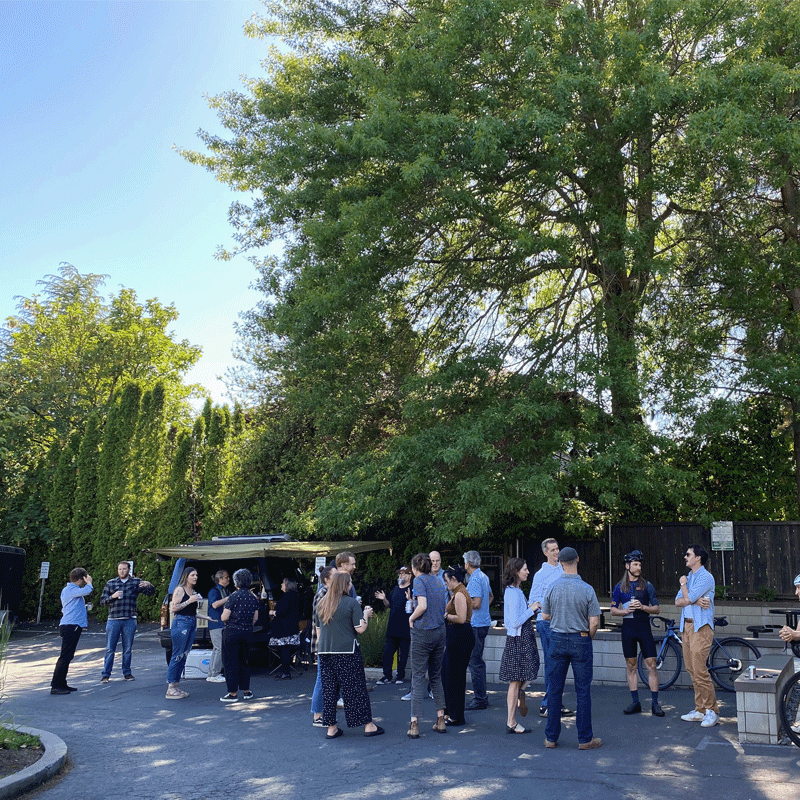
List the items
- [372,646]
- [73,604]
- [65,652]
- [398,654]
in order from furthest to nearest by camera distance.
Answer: [372,646], [398,654], [73,604], [65,652]

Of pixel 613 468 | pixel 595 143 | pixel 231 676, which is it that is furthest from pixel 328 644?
pixel 595 143

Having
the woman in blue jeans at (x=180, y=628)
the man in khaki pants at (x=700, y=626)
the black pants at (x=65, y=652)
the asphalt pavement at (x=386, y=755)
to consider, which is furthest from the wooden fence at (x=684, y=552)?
the black pants at (x=65, y=652)

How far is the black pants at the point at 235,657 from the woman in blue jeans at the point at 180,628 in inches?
25.9

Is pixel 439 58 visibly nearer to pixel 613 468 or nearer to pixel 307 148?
pixel 307 148

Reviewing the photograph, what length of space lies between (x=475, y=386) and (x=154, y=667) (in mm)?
7964

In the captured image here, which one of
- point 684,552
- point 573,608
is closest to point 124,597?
point 573,608

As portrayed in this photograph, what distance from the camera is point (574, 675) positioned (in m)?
7.81

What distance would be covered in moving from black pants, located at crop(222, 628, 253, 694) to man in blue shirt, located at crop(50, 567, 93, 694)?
228cm

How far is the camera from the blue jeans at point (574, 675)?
25.3 feet

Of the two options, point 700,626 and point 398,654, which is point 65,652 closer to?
point 398,654

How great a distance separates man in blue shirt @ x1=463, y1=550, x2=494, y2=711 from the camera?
9938mm

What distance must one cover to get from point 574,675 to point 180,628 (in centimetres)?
623

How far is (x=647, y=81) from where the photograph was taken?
12.8 meters

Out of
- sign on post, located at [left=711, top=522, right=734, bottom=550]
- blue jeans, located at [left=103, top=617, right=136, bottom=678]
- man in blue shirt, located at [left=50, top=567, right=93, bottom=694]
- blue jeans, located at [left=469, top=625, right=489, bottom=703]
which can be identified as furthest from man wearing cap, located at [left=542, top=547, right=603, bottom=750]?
sign on post, located at [left=711, top=522, right=734, bottom=550]
